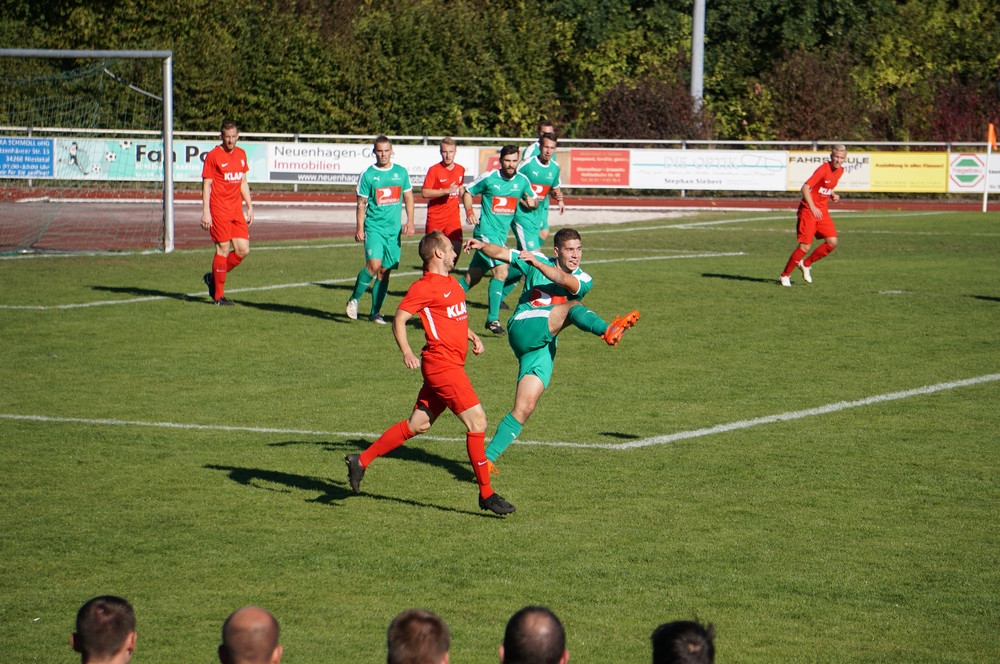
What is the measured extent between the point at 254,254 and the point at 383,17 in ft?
92.6

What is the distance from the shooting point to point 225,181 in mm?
16766

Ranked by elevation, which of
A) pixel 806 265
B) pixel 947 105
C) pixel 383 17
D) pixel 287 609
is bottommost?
pixel 287 609

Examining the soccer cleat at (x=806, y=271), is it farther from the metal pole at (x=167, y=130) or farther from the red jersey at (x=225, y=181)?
the metal pole at (x=167, y=130)

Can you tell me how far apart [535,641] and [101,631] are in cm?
130

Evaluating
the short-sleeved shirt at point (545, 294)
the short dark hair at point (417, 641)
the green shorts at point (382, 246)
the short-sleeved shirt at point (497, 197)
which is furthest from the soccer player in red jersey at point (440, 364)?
the short-sleeved shirt at point (497, 197)

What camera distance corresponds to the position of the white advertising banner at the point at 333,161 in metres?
37.8

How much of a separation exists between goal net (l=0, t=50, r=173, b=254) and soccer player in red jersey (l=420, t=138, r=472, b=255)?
8.18m

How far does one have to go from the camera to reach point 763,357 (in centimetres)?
1381

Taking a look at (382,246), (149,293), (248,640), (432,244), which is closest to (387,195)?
(382,246)

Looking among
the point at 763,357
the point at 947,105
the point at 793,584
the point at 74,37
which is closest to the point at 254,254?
the point at 763,357

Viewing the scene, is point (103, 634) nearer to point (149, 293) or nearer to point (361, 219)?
point (361, 219)

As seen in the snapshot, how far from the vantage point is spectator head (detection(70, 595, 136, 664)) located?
375 cm

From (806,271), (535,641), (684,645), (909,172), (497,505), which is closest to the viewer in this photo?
(684,645)

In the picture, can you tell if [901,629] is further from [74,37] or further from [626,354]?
[74,37]
